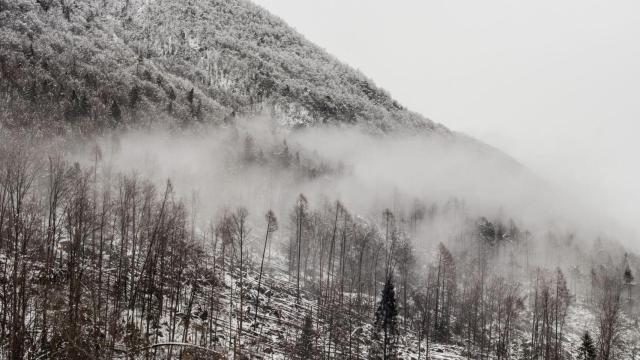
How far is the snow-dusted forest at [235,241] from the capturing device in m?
45.8

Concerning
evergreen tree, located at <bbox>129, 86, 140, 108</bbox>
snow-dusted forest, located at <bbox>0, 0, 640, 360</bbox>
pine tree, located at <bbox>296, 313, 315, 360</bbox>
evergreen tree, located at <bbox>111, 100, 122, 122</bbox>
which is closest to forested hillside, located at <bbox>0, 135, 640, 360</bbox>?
pine tree, located at <bbox>296, 313, 315, 360</bbox>

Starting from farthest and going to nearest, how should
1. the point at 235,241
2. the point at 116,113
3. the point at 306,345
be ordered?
the point at 116,113 < the point at 235,241 < the point at 306,345

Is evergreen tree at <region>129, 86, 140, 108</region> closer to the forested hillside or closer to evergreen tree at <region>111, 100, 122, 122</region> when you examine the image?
evergreen tree at <region>111, 100, 122, 122</region>

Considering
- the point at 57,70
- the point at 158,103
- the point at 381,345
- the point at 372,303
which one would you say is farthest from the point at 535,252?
the point at 57,70

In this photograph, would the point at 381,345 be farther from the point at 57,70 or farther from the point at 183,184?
the point at 57,70

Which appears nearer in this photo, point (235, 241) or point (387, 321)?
point (387, 321)

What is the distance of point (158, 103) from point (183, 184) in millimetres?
60619

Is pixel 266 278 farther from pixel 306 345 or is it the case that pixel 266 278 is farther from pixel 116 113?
pixel 116 113

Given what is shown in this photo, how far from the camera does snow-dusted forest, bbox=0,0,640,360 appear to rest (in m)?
45.8

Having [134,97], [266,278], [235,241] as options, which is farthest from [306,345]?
[134,97]

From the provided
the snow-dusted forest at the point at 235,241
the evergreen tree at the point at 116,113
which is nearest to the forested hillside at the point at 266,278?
the snow-dusted forest at the point at 235,241

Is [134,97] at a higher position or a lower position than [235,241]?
higher

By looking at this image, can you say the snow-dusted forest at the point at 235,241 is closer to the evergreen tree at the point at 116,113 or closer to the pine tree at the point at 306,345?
the pine tree at the point at 306,345

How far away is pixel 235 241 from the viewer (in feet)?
273
